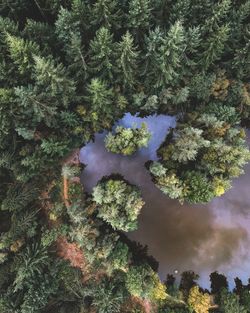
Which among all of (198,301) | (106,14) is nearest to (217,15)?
(106,14)

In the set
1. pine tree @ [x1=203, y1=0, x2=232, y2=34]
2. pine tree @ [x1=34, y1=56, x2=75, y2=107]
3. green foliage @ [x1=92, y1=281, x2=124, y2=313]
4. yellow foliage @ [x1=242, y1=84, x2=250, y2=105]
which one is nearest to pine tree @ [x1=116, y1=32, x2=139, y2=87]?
pine tree @ [x1=34, y1=56, x2=75, y2=107]

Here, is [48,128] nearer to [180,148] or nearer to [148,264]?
[180,148]

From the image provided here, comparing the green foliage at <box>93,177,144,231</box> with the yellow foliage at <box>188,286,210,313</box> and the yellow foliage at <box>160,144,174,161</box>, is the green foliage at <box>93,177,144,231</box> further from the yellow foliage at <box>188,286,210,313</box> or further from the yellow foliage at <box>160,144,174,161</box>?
the yellow foliage at <box>188,286,210,313</box>

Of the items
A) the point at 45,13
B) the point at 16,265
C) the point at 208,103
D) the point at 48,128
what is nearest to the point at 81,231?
the point at 16,265

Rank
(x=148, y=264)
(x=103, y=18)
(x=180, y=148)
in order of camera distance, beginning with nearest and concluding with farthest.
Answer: (x=103, y=18) → (x=180, y=148) → (x=148, y=264)

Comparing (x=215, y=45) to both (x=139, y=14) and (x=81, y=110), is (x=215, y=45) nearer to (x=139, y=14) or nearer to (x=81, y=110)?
(x=139, y=14)

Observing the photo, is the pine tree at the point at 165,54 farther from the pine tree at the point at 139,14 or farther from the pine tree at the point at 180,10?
the pine tree at the point at 180,10
